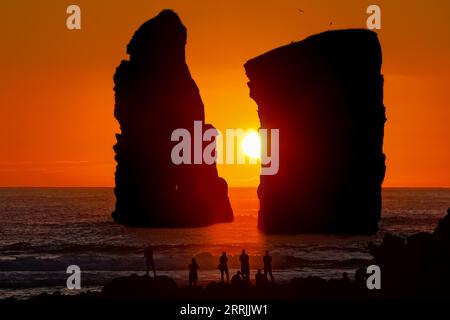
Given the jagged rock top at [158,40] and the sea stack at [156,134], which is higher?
the jagged rock top at [158,40]

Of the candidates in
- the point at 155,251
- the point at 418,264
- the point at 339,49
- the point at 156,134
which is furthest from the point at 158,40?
the point at 418,264

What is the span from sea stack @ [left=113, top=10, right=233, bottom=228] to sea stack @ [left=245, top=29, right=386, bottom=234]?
953 inches

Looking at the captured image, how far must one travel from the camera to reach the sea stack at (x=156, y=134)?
9356cm

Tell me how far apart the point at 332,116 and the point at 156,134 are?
91.8 feet

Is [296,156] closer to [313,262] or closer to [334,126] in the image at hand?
[334,126]

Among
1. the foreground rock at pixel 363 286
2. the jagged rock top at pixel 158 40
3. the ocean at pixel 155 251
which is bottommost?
the ocean at pixel 155 251

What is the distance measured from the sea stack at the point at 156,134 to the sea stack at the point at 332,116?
24.2 metres

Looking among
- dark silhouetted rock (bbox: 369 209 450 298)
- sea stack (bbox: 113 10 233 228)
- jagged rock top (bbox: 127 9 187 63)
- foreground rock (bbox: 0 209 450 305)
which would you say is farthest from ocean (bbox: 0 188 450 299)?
jagged rock top (bbox: 127 9 187 63)

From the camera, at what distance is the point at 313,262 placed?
55.7 metres

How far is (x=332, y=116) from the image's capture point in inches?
2813

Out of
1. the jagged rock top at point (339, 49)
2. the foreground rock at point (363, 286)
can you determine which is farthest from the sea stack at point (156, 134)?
the foreground rock at point (363, 286)

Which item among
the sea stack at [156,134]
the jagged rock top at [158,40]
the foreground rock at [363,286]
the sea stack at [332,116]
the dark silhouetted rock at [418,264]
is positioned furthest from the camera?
the jagged rock top at [158,40]

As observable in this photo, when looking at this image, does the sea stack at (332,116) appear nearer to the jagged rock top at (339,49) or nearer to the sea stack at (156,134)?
the jagged rock top at (339,49)
